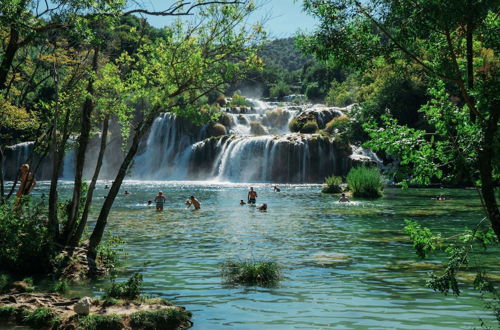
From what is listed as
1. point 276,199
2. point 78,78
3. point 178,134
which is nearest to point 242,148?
Result: point 178,134

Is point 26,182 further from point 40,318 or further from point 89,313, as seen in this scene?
point 89,313

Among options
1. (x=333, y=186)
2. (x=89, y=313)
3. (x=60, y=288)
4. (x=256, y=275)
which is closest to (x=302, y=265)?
(x=256, y=275)

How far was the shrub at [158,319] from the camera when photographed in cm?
889

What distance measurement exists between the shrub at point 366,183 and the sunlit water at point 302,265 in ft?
26.1

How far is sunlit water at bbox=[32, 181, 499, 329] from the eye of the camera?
10008mm

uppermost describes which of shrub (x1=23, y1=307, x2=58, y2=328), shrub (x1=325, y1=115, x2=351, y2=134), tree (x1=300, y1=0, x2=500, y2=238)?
shrub (x1=325, y1=115, x2=351, y2=134)

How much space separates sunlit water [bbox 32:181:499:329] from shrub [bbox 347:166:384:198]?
7.95 m

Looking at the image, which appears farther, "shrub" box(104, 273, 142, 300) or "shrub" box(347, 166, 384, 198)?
"shrub" box(347, 166, 384, 198)

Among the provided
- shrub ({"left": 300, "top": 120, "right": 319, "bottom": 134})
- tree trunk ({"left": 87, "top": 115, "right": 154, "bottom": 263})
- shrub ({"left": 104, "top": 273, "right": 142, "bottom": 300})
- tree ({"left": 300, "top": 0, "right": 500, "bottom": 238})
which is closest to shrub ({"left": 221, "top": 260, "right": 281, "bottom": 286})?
shrub ({"left": 104, "top": 273, "right": 142, "bottom": 300})

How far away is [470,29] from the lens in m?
6.61

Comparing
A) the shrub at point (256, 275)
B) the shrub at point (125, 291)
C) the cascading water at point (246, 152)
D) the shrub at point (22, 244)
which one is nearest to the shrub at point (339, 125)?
the cascading water at point (246, 152)

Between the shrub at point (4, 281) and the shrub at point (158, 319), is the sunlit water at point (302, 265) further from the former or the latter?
the shrub at point (4, 281)

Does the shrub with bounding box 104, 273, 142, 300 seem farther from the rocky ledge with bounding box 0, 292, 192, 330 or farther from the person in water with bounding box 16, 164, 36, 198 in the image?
the person in water with bounding box 16, 164, 36, 198

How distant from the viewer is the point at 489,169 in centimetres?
636
